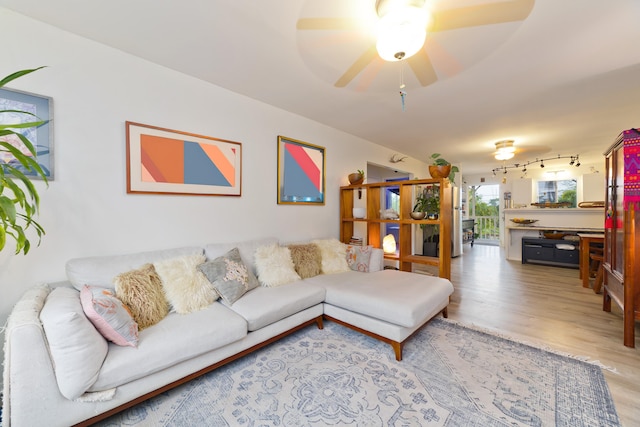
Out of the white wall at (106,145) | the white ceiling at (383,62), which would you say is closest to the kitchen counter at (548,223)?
the white ceiling at (383,62)

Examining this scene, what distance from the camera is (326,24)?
1.71m

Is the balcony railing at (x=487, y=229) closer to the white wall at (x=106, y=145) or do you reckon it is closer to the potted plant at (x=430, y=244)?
the potted plant at (x=430, y=244)

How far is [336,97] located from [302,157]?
37.2 inches

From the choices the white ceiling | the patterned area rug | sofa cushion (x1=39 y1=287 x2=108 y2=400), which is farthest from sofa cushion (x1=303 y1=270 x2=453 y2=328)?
the white ceiling

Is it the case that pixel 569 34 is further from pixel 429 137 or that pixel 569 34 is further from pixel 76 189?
pixel 76 189

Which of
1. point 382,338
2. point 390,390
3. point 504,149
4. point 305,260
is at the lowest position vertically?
point 390,390

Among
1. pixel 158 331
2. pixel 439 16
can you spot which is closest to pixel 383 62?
pixel 439 16

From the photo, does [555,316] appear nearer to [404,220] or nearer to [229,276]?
[404,220]

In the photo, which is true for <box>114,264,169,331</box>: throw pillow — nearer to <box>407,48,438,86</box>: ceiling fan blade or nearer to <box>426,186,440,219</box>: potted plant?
<box>407,48,438,86</box>: ceiling fan blade

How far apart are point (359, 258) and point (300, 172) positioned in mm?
1382

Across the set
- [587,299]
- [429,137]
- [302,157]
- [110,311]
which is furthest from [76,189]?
[587,299]

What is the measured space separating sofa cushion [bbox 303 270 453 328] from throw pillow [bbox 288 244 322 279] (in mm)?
107

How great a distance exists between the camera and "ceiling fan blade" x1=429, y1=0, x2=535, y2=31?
60.1 inches

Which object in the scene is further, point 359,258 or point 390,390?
point 359,258
